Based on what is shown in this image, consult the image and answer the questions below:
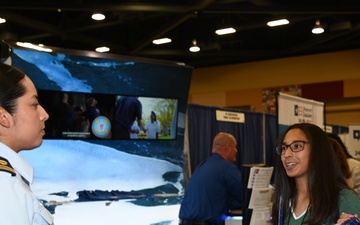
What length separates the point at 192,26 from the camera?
1242cm

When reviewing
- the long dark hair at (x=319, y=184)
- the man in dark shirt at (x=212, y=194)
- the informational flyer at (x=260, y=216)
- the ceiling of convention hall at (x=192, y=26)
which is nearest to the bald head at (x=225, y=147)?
the man in dark shirt at (x=212, y=194)

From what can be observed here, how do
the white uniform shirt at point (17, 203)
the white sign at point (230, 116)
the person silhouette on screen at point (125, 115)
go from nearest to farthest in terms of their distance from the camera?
1. the white uniform shirt at point (17, 203)
2. the person silhouette on screen at point (125, 115)
3. the white sign at point (230, 116)

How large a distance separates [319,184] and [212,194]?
329 centimetres

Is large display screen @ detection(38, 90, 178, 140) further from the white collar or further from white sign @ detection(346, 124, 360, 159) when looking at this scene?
white sign @ detection(346, 124, 360, 159)

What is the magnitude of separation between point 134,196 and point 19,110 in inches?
107

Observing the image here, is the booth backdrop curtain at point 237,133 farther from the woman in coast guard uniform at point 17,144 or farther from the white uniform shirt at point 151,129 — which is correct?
the woman in coast guard uniform at point 17,144

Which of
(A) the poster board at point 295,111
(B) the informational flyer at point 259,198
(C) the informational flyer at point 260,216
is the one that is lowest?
(C) the informational flyer at point 260,216

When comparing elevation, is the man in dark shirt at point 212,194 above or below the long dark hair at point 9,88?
below

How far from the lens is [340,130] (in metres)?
11.3

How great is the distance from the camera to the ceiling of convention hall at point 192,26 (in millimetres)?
9203

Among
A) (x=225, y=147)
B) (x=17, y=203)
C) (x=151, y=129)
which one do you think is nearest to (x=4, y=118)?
(x=17, y=203)

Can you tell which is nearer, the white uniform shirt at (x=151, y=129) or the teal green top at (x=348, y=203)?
the teal green top at (x=348, y=203)

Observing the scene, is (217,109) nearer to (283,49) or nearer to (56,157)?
(56,157)

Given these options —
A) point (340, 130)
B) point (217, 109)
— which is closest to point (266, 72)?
point (340, 130)
